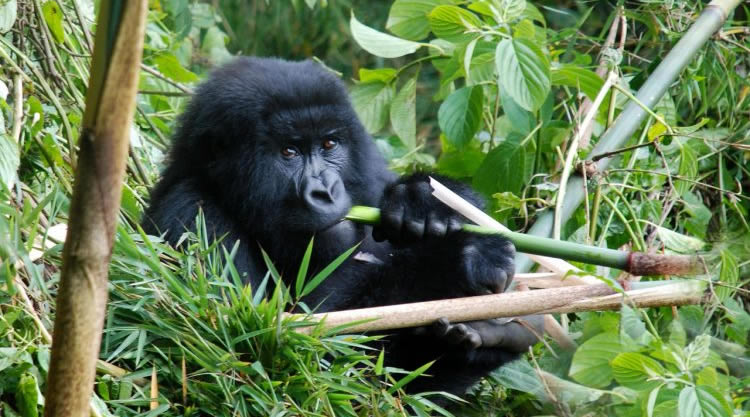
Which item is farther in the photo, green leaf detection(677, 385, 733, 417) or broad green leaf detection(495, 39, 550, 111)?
broad green leaf detection(495, 39, 550, 111)

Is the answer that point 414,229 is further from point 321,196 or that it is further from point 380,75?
point 380,75

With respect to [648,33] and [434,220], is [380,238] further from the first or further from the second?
[648,33]

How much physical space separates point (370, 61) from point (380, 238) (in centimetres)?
470

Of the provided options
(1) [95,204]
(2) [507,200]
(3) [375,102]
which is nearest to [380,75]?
(3) [375,102]

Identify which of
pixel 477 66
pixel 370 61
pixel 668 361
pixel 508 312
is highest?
pixel 477 66

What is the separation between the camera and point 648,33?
3611 millimetres

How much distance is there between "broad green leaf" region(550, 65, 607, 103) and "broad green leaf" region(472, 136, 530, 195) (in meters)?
0.26

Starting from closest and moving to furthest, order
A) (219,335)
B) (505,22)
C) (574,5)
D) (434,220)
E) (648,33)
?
(219,335)
(434,220)
(505,22)
(648,33)
(574,5)

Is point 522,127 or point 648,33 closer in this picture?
point 522,127

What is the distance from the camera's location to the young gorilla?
8.25 ft

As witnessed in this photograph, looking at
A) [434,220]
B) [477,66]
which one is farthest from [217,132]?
[477,66]

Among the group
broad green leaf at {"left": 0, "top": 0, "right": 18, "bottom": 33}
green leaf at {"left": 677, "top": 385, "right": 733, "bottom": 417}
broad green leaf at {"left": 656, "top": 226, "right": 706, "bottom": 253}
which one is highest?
broad green leaf at {"left": 0, "top": 0, "right": 18, "bottom": 33}

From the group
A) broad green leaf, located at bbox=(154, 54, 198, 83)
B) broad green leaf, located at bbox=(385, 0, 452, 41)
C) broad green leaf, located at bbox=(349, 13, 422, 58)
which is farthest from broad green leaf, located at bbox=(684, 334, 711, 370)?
broad green leaf, located at bbox=(154, 54, 198, 83)

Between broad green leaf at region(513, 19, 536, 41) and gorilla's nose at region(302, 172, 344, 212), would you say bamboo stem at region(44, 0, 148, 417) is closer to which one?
gorilla's nose at region(302, 172, 344, 212)
